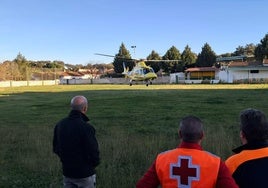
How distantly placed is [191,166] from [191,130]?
0.93ft

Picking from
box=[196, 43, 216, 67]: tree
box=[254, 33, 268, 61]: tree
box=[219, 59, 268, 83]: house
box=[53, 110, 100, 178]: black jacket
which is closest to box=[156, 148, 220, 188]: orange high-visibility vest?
box=[53, 110, 100, 178]: black jacket

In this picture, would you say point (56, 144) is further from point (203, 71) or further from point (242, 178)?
point (203, 71)

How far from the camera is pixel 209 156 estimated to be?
10.4 ft

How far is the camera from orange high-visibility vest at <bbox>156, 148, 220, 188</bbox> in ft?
10.2

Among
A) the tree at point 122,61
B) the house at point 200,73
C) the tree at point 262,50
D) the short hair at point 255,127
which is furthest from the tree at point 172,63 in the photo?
the short hair at point 255,127

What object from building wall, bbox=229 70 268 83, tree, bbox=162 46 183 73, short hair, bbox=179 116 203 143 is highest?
tree, bbox=162 46 183 73

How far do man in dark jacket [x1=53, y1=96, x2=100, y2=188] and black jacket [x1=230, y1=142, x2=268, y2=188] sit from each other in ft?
7.95

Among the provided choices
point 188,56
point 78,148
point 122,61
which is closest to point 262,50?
point 188,56

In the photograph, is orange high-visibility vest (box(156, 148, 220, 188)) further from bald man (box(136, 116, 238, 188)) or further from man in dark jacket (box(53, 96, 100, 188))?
man in dark jacket (box(53, 96, 100, 188))

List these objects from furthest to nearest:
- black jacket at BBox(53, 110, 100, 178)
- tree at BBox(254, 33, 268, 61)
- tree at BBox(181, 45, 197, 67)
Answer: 1. tree at BBox(181, 45, 197, 67)
2. tree at BBox(254, 33, 268, 61)
3. black jacket at BBox(53, 110, 100, 178)

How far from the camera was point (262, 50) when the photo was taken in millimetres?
98375

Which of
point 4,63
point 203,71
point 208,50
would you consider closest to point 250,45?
point 208,50

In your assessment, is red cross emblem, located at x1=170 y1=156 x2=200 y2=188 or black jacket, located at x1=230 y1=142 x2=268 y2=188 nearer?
red cross emblem, located at x1=170 y1=156 x2=200 y2=188

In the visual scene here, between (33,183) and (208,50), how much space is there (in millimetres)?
105696
